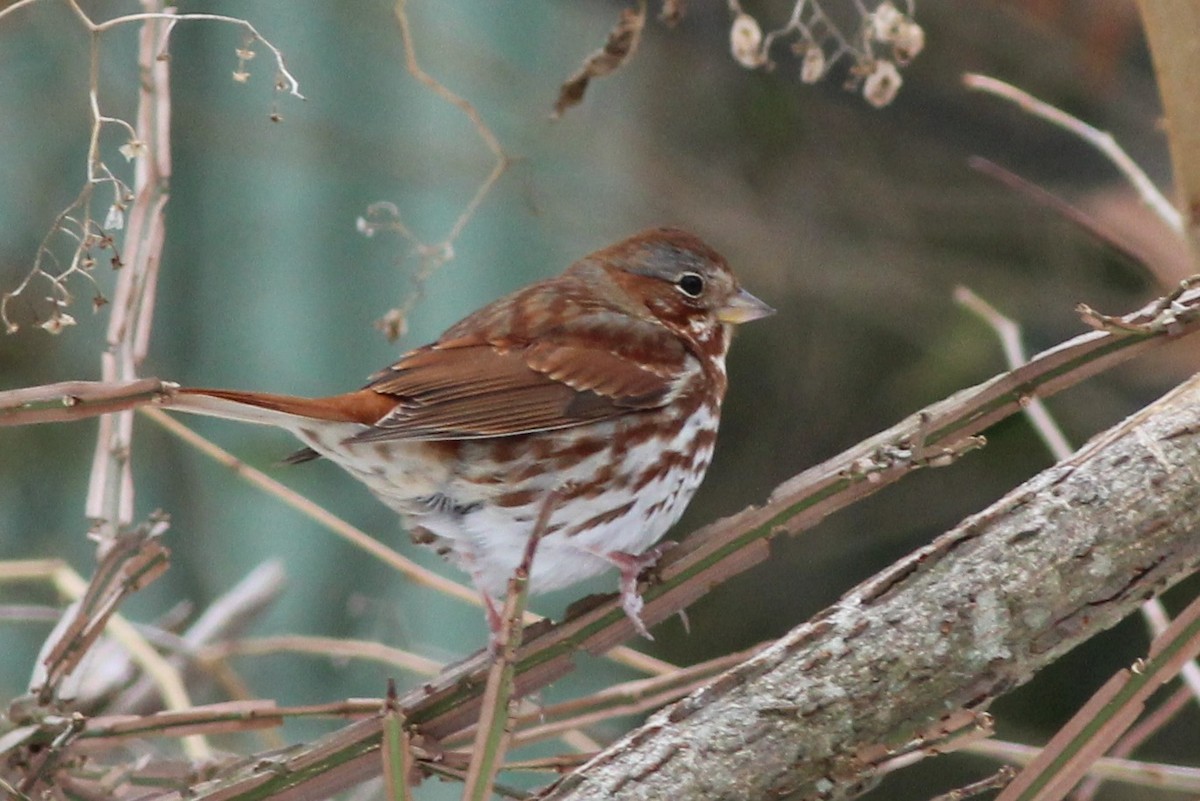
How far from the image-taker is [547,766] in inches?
66.4

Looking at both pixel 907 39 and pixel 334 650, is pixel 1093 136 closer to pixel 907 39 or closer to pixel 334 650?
pixel 907 39

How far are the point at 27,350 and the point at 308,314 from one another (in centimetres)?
105

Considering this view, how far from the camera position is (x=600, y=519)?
221 cm

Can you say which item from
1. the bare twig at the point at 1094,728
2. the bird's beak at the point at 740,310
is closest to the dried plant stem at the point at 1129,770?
the bare twig at the point at 1094,728

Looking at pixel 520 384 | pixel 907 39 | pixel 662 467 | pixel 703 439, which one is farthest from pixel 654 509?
pixel 907 39

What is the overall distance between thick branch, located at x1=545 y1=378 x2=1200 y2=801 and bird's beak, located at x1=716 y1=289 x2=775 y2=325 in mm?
1172

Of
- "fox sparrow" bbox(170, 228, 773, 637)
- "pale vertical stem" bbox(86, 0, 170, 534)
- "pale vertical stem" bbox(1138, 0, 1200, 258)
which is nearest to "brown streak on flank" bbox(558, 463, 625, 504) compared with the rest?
"fox sparrow" bbox(170, 228, 773, 637)

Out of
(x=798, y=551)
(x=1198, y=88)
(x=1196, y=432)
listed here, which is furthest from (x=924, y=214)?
(x=1196, y=432)

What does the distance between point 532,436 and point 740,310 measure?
23.3 inches

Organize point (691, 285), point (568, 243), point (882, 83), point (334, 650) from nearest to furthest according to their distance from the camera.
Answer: point (882, 83)
point (334, 650)
point (691, 285)
point (568, 243)

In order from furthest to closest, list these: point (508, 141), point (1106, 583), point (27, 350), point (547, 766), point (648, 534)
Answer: point (508, 141), point (27, 350), point (648, 534), point (547, 766), point (1106, 583)

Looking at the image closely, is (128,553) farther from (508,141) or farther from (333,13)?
(333,13)

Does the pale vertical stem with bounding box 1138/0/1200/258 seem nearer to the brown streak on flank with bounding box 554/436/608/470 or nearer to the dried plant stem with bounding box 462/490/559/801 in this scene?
the brown streak on flank with bounding box 554/436/608/470

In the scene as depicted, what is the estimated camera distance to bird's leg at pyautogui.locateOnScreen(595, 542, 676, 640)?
172cm
